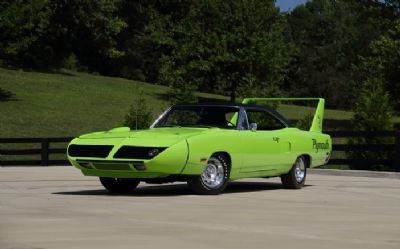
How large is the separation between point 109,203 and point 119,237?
3977 millimetres

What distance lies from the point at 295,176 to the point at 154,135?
3601mm

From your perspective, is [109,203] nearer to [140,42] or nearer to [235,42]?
[235,42]

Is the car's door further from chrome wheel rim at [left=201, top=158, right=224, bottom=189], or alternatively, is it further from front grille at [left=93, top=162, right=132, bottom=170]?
front grille at [left=93, top=162, right=132, bottom=170]

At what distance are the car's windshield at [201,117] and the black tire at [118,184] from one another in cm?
117

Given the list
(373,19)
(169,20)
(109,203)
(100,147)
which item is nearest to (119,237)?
(109,203)

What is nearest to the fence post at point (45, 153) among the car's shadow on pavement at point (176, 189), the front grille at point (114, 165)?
the car's shadow on pavement at point (176, 189)

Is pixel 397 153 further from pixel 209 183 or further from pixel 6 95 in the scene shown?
pixel 6 95

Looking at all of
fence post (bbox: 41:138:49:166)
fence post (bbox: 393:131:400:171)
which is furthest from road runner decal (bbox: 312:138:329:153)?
fence post (bbox: 41:138:49:166)

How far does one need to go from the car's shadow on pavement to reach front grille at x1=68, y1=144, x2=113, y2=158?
733 millimetres

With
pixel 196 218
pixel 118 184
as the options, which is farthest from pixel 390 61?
pixel 196 218

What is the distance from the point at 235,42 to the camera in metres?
65.3

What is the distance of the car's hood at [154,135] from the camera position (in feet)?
44.0

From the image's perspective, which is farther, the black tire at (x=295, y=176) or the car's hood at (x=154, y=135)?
the black tire at (x=295, y=176)

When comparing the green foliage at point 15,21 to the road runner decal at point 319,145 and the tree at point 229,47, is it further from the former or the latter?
the road runner decal at point 319,145
